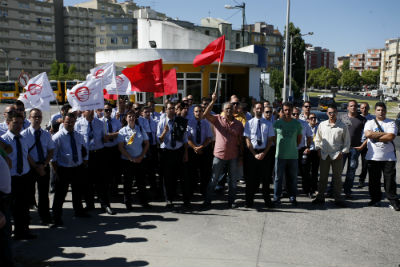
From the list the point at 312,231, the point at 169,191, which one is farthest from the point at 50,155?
the point at 312,231

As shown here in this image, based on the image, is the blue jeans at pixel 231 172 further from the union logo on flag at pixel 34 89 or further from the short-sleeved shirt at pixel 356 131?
the union logo on flag at pixel 34 89

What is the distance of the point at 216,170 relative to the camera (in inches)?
285

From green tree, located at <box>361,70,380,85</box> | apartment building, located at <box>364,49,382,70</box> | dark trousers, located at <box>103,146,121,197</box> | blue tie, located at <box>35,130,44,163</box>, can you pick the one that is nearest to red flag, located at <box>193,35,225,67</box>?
dark trousers, located at <box>103,146,121,197</box>

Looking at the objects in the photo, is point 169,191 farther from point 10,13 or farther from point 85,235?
point 10,13

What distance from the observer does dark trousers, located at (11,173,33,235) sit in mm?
5547

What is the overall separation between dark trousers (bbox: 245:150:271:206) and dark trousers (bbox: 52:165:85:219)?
3.12 meters

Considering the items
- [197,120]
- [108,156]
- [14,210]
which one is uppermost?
[197,120]

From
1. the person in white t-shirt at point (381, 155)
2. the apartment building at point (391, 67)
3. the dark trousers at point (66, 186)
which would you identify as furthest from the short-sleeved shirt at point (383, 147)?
the apartment building at point (391, 67)

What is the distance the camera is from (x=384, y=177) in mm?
7297

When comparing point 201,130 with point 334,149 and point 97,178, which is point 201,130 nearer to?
point 97,178

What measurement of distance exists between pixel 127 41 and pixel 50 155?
83.2 m

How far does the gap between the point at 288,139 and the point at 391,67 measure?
425ft

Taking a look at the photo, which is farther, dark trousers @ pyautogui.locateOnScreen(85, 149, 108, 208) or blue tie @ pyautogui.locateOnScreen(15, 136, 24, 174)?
dark trousers @ pyautogui.locateOnScreen(85, 149, 108, 208)

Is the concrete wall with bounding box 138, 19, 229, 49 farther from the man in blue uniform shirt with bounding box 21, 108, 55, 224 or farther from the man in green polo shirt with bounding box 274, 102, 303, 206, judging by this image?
the man in blue uniform shirt with bounding box 21, 108, 55, 224
